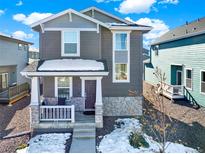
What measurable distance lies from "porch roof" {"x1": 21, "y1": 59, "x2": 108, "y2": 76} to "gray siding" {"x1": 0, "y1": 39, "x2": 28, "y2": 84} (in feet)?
27.8

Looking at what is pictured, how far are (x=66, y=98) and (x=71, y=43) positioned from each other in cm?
336

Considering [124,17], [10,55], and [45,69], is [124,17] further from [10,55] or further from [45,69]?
[10,55]

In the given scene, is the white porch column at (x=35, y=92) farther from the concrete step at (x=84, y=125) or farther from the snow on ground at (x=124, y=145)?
the snow on ground at (x=124, y=145)

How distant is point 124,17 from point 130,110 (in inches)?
297

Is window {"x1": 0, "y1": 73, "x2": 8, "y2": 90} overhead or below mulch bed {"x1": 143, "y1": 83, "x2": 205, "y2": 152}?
overhead

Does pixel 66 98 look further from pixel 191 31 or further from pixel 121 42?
pixel 191 31

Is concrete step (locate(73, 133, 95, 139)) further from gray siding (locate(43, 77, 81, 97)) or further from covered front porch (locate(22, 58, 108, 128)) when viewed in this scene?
gray siding (locate(43, 77, 81, 97))

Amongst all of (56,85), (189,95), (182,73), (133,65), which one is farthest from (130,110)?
(182,73)

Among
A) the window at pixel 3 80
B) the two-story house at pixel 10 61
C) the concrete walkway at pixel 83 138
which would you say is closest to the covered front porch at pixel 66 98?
the concrete walkway at pixel 83 138

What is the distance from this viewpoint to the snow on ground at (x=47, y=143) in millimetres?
8977

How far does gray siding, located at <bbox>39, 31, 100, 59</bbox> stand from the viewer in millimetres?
13977

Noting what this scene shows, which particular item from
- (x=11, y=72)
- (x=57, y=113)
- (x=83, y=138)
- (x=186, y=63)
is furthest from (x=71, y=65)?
(x=11, y=72)

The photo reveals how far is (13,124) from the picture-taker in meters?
12.5

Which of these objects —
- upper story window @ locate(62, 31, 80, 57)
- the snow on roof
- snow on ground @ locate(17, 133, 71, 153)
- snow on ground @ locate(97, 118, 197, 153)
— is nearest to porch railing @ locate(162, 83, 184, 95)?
the snow on roof
